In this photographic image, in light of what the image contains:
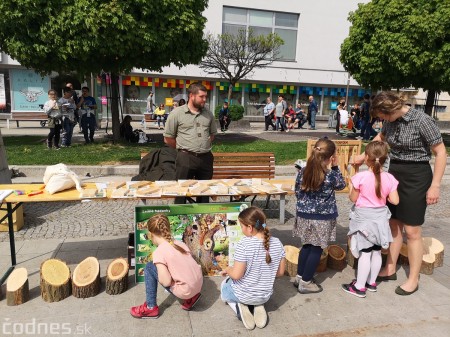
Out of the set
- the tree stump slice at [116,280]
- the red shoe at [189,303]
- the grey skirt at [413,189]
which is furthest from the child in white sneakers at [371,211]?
the tree stump slice at [116,280]

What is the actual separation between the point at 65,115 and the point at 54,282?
28.8 ft

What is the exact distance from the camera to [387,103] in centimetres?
365

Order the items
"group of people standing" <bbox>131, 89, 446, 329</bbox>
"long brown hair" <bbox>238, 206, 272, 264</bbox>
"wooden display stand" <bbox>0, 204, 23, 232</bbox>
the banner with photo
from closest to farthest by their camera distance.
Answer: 1. "long brown hair" <bbox>238, 206, 272, 264</bbox>
2. "group of people standing" <bbox>131, 89, 446, 329</bbox>
3. the banner with photo
4. "wooden display stand" <bbox>0, 204, 23, 232</bbox>

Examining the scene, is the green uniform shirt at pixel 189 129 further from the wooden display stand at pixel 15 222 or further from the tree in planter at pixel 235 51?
the tree in planter at pixel 235 51

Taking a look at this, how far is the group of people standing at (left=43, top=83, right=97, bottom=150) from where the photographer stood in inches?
437

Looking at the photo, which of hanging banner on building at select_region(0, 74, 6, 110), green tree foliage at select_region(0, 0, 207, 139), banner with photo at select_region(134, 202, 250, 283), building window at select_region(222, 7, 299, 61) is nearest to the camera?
banner with photo at select_region(134, 202, 250, 283)

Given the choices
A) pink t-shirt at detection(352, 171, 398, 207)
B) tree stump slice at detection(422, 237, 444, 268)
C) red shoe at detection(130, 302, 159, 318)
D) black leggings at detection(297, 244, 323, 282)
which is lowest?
red shoe at detection(130, 302, 159, 318)

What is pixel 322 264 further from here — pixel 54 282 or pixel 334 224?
pixel 54 282

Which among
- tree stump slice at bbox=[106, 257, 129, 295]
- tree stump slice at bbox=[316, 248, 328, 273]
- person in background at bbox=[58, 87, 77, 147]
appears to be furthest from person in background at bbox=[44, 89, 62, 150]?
tree stump slice at bbox=[316, 248, 328, 273]

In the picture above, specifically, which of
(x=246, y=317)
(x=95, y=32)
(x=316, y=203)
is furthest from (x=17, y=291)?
(x=95, y=32)

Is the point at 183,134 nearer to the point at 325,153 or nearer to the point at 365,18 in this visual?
the point at 325,153

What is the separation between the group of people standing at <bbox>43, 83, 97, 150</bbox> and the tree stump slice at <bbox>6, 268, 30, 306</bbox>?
8.21m

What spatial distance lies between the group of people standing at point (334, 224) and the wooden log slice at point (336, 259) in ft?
1.34

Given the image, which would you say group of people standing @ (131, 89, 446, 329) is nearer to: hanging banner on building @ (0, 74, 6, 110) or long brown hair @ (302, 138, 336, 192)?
long brown hair @ (302, 138, 336, 192)
